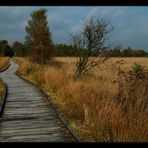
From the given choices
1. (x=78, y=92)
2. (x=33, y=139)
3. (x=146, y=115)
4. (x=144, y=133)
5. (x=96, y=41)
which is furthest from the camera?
(x=96, y=41)

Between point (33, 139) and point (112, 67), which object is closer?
point (33, 139)

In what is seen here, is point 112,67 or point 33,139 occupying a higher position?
point 112,67

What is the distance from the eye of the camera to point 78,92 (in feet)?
38.9

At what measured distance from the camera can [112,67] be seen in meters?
13.8

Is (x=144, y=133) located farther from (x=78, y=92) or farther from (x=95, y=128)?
(x=78, y=92)

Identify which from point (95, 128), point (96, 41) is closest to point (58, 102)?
point (95, 128)

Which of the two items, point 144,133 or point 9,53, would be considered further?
point 9,53

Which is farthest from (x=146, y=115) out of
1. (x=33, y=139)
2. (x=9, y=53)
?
(x=9, y=53)

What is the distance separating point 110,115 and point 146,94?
2.73 ft

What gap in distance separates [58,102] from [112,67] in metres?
2.35

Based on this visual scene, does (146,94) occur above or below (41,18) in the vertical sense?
below

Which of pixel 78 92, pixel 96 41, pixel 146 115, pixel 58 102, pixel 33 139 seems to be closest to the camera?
pixel 146 115
